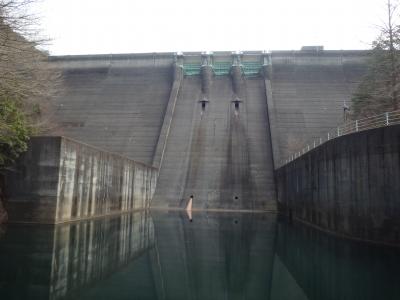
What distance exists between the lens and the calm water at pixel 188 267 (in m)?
6.47

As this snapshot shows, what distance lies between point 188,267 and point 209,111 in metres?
27.8

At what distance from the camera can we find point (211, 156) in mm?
29891

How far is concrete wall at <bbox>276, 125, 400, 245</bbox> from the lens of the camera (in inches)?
453

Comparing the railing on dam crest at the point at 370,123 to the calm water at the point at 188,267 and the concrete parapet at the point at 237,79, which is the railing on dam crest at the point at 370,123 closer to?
the calm water at the point at 188,267

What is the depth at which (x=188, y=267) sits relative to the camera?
8297 millimetres

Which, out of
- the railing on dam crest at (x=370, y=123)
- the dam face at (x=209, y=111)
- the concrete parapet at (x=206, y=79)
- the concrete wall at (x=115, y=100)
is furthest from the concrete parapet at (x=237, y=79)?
the railing on dam crest at (x=370, y=123)

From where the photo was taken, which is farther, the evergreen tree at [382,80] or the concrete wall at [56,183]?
the evergreen tree at [382,80]

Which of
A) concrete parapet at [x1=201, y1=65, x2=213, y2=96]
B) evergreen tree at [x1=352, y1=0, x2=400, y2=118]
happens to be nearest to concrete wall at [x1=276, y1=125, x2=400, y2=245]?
evergreen tree at [x1=352, y1=0, x2=400, y2=118]

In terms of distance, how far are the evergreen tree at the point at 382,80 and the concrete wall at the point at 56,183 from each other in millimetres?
15055

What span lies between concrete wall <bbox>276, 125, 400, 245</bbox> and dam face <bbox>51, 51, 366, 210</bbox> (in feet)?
32.4

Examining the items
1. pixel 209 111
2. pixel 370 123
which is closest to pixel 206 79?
pixel 209 111

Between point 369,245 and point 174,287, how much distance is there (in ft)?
23.3

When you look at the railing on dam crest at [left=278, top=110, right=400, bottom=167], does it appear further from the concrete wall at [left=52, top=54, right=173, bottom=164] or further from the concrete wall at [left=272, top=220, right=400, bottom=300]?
the concrete wall at [left=52, top=54, right=173, bottom=164]

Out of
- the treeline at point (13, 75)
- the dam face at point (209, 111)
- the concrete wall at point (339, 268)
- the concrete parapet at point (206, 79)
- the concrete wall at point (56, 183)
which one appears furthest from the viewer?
the concrete parapet at point (206, 79)
